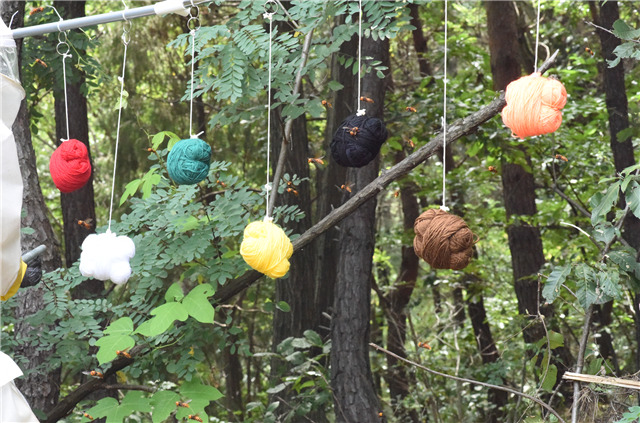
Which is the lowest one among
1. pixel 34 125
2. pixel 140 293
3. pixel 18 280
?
pixel 140 293

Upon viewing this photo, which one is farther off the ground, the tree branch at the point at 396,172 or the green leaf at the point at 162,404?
the tree branch at the point at 396,172

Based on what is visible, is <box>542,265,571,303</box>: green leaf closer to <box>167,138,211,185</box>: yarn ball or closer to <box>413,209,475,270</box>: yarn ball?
<box>413,209,475,270</box>: yarn ball

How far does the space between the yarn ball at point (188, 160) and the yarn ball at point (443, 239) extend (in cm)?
71

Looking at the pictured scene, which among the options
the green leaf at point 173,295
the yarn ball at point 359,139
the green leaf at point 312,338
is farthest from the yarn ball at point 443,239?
the green leaf at point 312,338

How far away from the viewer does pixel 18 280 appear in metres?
1.74

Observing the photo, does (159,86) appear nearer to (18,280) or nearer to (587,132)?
(587,132)

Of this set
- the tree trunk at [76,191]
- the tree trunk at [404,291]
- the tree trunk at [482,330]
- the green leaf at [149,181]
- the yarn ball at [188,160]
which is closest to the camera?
the yarn ball at [188,160]

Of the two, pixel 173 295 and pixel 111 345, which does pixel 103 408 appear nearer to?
pixel 111 345

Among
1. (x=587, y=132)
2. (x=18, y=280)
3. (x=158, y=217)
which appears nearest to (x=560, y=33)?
(x=587, y=132)

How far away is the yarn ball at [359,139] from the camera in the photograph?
2186 millimetres

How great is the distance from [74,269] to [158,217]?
0.43 m

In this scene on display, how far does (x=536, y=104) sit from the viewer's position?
6.11 ft

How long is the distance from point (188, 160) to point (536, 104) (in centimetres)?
105

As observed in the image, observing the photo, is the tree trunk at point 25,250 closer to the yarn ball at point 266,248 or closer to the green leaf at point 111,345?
the green leaf at point 111,345
